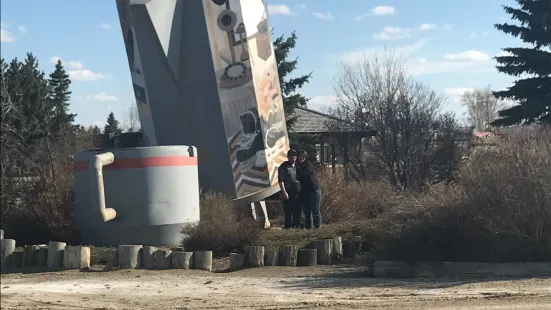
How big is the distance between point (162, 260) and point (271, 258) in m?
1.80

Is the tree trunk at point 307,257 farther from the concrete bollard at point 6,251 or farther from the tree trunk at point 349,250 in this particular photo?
the concrete bollard at point 6,251

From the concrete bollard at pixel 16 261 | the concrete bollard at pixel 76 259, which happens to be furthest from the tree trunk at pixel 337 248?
the concrete bollard at pixel 16 261

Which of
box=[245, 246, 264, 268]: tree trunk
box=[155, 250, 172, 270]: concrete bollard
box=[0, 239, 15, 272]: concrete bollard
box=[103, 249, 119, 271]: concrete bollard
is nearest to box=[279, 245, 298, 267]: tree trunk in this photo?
box=[245, 246, 264, 268]: tree trunk

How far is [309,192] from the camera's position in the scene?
15.2m

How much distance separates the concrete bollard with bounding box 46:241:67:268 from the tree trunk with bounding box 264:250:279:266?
3.32 meters

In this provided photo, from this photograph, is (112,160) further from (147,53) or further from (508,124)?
(508,124)

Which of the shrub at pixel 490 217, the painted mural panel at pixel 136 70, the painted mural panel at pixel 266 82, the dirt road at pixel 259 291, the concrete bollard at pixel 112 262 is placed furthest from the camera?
the painted mural panel at pixel 136 70

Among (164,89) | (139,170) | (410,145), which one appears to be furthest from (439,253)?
(410,145)

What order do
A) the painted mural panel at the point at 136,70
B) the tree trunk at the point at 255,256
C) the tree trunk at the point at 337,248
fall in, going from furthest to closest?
1. the painted mural panel at the point at 136,70
2. the tree trunk at the point at 337,248
3. the tree trunk at the point at 255,256

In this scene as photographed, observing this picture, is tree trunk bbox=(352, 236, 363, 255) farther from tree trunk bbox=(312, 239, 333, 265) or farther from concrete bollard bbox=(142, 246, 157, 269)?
concrete bollard bbox=(142, 246, 157, 269)

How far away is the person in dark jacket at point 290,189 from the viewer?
15.3 meters

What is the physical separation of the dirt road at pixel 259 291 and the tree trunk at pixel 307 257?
0.58 metres

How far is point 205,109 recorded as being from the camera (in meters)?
17.0

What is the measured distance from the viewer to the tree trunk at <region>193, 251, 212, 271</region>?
11578mm
